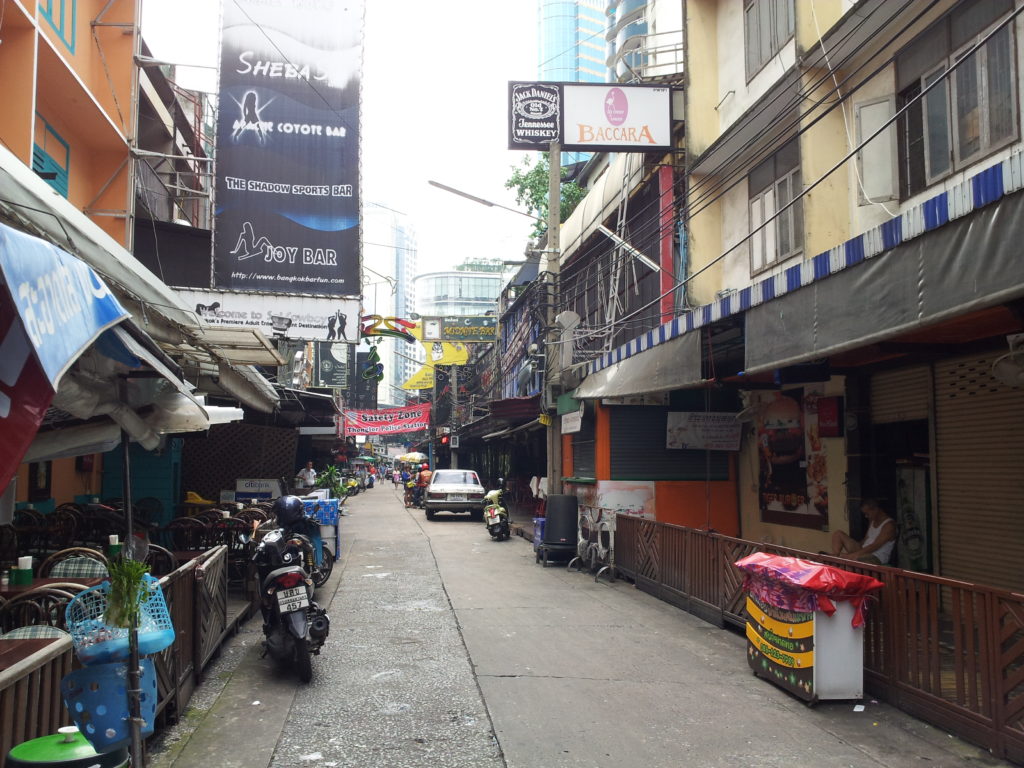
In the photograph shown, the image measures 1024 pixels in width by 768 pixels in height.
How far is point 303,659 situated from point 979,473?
7.54 metres

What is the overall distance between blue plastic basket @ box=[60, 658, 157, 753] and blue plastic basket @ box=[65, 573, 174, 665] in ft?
0.27

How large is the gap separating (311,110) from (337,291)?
339 cm

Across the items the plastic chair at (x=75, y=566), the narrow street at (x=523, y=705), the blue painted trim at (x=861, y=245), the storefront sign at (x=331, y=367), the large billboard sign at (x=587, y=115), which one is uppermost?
the large billboard sign at (x=587, y=115)

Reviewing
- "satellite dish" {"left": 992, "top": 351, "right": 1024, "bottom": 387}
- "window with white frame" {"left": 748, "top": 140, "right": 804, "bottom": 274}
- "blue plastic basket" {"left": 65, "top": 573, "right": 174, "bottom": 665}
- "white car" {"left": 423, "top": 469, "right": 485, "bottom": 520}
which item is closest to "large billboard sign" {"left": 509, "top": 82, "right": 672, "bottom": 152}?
"window with white frame" {"left": 748, "top": 140, "right": 804, "bottom": 274}

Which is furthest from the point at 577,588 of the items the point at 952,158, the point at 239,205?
the point at 239,205

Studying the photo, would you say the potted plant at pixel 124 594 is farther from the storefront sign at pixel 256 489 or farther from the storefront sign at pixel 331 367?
the storefront sign at pixel 331 367

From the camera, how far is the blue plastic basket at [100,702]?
4.02 m

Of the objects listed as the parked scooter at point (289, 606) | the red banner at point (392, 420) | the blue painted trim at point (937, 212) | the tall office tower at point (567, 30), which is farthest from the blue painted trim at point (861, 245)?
the tall office tower at point (567, 30)

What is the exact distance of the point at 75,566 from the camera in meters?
6.63

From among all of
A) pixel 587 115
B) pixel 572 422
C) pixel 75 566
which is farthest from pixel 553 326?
pixel 75 566

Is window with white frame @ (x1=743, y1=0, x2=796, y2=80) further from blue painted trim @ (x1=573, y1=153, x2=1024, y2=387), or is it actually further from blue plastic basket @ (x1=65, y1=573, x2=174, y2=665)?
blue plastic basket @ (x1=65, y1=573, x2=174, y2=665)

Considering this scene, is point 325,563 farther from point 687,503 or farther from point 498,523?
point 498,523

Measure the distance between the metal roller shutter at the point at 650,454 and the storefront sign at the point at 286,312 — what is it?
16.7 ft

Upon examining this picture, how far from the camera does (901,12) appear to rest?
9.90 m
